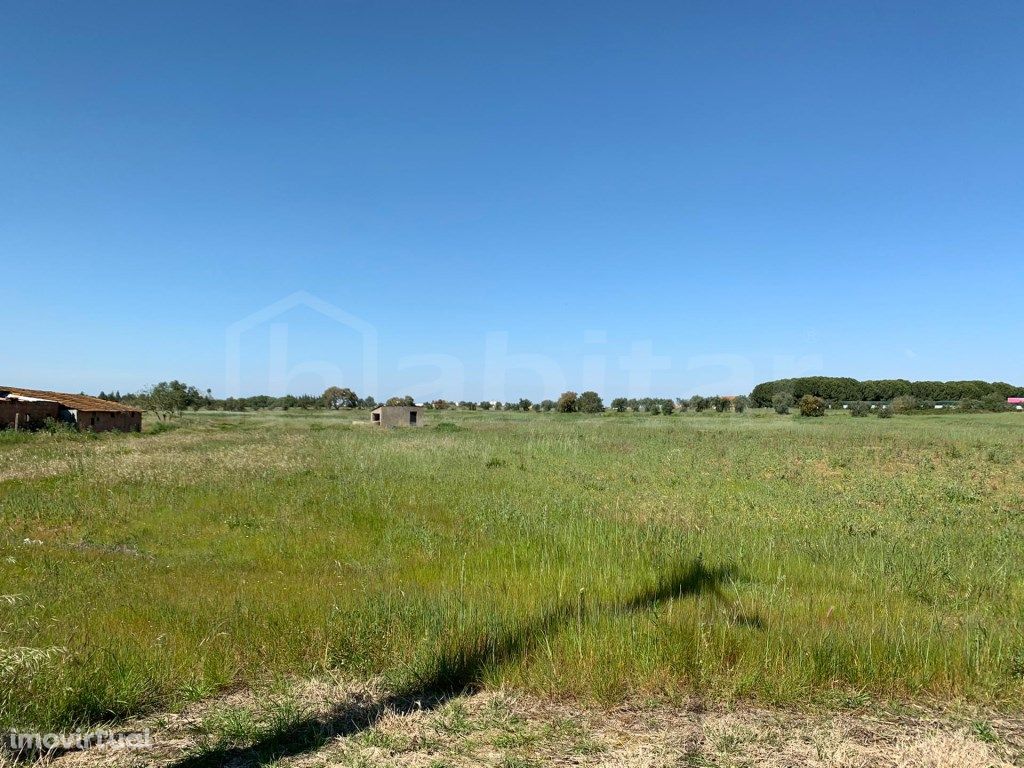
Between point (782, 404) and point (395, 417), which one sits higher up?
point (782, 404)

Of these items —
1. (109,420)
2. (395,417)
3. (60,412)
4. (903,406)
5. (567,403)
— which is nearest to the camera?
(60,412)

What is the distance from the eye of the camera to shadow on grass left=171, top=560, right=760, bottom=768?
10.4ft

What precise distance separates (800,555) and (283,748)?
668 cm

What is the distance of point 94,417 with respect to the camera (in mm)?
36781

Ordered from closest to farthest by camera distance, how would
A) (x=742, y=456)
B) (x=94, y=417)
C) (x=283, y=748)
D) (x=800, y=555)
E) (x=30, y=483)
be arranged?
(x=283, y=748) → (x=800, y=555) → (x=30, y=483) → (x=742, y=456) → (x=94, y=417)

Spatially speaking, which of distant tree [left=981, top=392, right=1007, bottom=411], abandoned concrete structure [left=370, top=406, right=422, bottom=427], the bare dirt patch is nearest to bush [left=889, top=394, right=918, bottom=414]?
distant tree [left=981, top=392, right=1007, bottom=411]

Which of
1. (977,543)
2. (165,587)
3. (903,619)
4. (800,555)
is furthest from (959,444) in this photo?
(165,587)

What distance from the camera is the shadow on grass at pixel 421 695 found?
10.4 ft

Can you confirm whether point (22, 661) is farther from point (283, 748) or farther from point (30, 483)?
point (30, 483)

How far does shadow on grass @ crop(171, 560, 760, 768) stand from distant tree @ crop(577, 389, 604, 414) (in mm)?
85907

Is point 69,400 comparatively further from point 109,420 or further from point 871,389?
point 871,389

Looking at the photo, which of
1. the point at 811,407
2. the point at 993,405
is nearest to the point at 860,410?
the point at 811,407

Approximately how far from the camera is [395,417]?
47.8 metres

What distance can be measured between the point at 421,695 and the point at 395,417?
44741 millimetres
